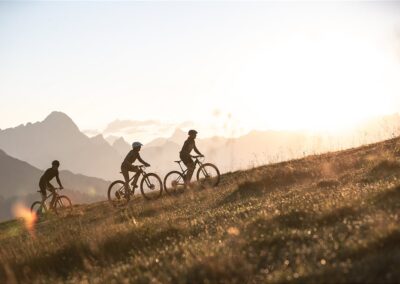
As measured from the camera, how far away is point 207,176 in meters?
23.1

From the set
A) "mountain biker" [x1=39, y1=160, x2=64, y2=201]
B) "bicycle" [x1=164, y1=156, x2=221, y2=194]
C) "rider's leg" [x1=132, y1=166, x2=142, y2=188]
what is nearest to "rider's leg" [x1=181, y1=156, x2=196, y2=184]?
"bicycle" [x1=164, y1=156, x2=221, y2=194]

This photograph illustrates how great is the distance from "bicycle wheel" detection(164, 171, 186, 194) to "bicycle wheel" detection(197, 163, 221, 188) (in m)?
0.84

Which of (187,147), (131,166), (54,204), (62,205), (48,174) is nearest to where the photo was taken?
(131,166)

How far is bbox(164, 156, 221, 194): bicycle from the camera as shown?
75.9 ft

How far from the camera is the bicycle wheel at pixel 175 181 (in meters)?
23.3

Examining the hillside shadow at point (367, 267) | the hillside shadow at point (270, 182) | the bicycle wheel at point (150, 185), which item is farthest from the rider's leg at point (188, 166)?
the hillside shadow at point (367, 267)

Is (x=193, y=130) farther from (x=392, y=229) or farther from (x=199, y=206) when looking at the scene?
(x=392, y=229)

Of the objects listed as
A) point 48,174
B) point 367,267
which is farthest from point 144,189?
point 367,267

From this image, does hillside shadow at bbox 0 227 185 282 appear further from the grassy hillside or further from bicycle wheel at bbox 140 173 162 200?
bicycle wheel at bbox 140 173 162 200

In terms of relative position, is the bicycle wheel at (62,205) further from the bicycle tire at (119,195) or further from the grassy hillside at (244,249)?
the grassy hillside at (244,249)

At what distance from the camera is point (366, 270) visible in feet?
17.0

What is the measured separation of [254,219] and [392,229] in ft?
10.2

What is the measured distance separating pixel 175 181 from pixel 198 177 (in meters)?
1.15

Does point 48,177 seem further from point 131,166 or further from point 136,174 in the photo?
point 136,174
